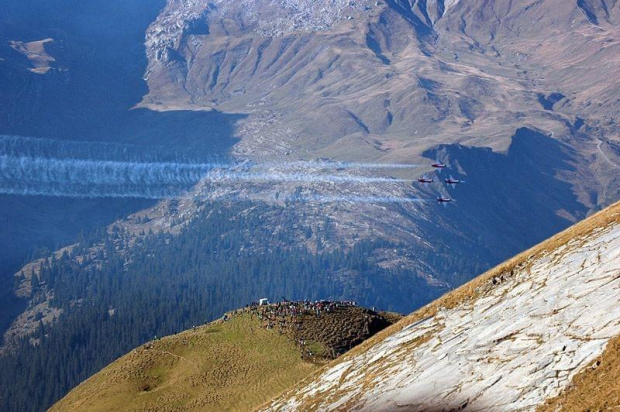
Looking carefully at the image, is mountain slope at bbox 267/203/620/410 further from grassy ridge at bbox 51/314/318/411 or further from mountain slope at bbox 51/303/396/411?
mountain slope at bbox 51/303/396/411

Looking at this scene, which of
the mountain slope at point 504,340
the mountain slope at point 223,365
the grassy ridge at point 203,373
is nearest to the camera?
the mountain slope at point 504,340

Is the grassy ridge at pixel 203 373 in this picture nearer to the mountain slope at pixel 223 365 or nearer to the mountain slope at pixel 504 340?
the mountain slope at pixel 223 365

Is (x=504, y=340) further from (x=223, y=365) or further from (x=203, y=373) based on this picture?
(x=203, y=373)

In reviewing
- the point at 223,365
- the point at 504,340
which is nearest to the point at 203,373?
the point at 223,365

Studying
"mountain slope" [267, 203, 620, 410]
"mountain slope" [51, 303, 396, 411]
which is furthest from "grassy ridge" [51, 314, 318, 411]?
"mountain slope" [267, 203, 620, 410]

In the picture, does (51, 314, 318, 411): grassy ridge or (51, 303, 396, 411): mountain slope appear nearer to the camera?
(51, 314, 318, 411): grassy ridge

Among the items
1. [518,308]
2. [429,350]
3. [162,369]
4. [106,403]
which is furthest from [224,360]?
[518,308]

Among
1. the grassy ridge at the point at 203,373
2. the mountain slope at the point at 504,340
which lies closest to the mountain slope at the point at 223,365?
the grassy ridge at the point at 203,373

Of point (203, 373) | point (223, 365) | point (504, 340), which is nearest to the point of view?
point (504, 340)

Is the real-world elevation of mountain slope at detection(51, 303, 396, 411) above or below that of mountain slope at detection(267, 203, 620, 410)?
above
